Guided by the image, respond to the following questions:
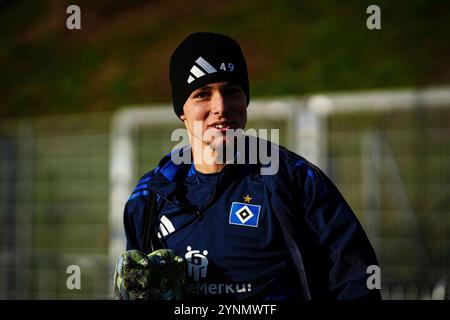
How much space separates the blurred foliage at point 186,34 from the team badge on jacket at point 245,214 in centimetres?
758

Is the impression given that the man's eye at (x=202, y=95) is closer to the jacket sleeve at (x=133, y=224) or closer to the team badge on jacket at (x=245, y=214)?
the team badge on jacket at (x=245, y=214)

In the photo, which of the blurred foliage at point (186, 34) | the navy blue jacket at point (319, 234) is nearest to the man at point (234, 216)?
the navy blue jacket at point (319, 234)

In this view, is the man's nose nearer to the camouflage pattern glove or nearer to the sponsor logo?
the sponsor logo

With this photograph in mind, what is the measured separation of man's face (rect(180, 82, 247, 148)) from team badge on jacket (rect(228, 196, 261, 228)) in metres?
0.29

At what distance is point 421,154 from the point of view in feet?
23.1

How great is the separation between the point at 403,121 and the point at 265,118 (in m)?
1.42

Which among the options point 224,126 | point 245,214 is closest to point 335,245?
point 245,214

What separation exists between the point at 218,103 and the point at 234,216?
1.62 feet

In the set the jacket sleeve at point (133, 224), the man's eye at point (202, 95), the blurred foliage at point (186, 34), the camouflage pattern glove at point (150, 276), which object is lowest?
the camouflage pattern glove at point (150, 276)

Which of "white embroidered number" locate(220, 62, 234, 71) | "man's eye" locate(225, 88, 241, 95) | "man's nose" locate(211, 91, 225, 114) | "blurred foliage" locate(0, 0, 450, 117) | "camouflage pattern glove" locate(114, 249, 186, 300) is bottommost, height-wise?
"camouflage pattern glove" locate(114, 249, 186, 300)

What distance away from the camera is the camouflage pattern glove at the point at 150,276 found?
307cm

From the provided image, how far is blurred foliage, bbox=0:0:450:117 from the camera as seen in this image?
10812 millimetres

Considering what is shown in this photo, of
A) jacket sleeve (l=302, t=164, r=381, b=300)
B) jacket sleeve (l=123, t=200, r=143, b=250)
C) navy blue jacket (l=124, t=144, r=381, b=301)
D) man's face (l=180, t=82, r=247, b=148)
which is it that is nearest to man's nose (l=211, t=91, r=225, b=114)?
man's face (l=180, t=82, r=247, b=148)
